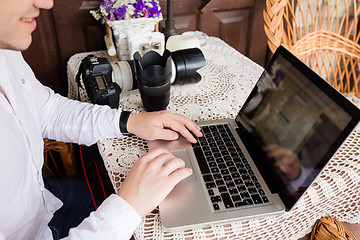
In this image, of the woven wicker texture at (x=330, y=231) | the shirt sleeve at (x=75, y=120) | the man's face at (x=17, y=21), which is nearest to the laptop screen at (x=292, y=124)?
the woven wicker texture at (x=330, y=231)

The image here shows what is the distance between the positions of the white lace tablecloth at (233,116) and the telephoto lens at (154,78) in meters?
0.07

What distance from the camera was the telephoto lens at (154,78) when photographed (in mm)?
846

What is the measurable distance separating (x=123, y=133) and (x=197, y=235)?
36cm

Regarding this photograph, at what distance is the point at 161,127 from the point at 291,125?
0.31m

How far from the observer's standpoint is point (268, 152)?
0.69m

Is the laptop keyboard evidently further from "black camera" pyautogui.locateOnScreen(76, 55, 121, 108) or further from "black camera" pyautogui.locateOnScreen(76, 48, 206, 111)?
"black camera" pyautogui.locateOnScreen(76, 55, 121, 108)

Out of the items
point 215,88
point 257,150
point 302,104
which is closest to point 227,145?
point 257,150

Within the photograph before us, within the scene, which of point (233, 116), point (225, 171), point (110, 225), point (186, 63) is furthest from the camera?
point (186, 63)

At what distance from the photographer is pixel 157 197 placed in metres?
0.59

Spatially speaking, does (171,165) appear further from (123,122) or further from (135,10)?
(135,10)

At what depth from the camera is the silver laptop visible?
567 millimetres

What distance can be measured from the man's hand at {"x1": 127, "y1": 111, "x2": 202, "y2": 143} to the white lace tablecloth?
39 millimetres

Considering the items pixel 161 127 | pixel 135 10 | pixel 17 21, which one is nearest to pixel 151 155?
pixel 161 127

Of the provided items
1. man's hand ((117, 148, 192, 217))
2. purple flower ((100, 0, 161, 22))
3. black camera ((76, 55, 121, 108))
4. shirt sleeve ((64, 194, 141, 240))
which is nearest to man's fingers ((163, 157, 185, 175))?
man's hand ((117, 148, 192, 217))
